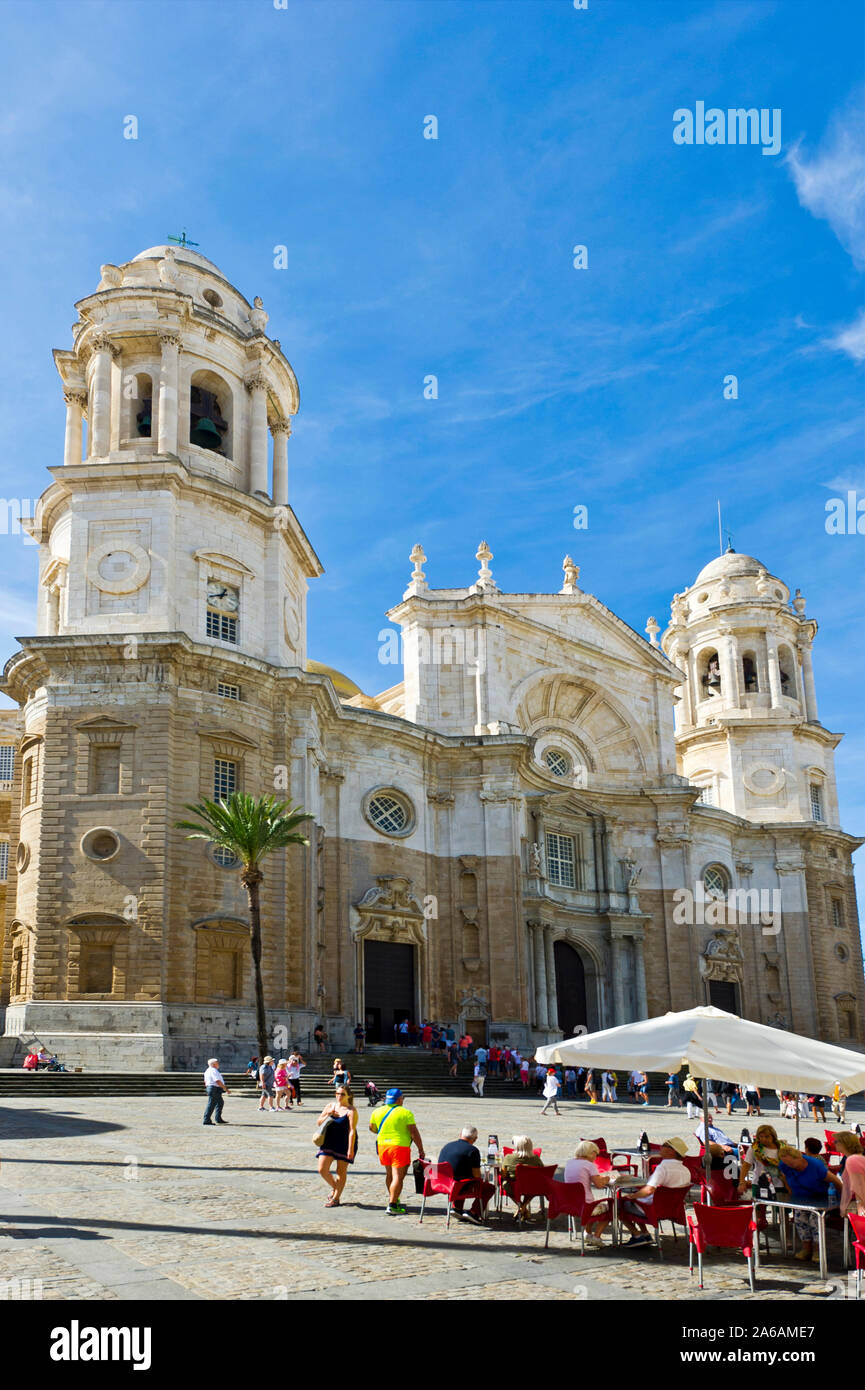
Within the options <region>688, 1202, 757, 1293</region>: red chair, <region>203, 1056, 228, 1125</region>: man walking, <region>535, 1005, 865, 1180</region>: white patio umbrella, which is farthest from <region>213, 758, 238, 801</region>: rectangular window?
<region>688, 1202, 757, 1293</region>: red chair

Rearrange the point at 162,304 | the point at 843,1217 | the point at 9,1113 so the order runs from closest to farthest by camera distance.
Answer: the point at 843,1217, the point at 9,1113, the point at 162,304

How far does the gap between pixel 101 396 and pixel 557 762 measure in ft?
79.8

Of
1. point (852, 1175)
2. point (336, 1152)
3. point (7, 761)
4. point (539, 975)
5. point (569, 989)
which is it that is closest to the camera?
point (852, 1175)

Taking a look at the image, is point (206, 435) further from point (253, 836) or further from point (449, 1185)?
point (449, 1185)

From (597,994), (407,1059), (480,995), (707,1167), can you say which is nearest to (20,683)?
(407,1059)

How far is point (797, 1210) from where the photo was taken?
11.5 m

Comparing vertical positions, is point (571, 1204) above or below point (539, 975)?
below

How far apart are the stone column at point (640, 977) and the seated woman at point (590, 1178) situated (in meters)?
38.9

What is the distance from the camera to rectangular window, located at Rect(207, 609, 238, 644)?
39.0 metres

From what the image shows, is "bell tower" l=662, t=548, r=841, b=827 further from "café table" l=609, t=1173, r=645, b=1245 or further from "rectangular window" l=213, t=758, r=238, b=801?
"café table" l=609, t=1173, r=645, b=1245

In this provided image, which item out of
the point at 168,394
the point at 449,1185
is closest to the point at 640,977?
the point at 168,394

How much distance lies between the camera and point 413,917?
4375 cm
